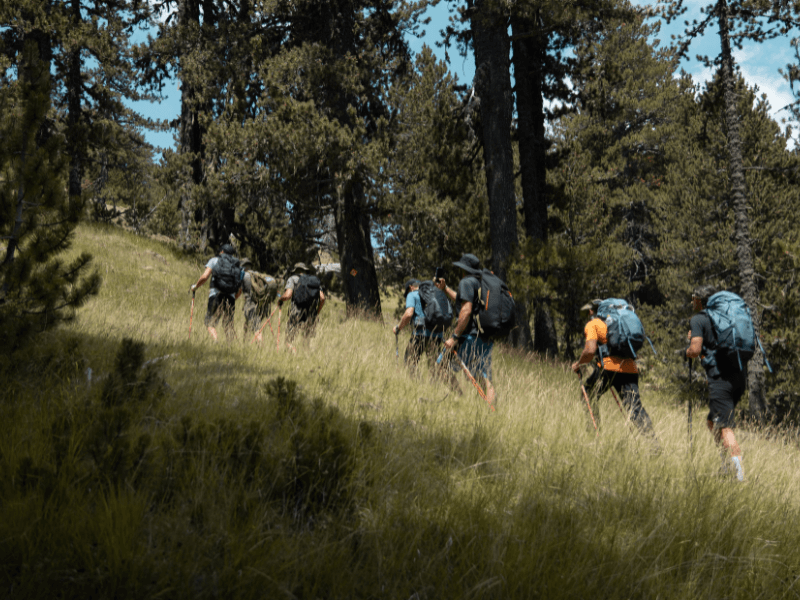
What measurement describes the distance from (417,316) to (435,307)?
52cm

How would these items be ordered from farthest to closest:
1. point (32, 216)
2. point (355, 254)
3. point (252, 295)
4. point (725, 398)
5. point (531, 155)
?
point (355, 254)
point (531, 155)
point (252, 295)
point (725, 398)
point (32, 216)

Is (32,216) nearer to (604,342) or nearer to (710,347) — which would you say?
(604,342)

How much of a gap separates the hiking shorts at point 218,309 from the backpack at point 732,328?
657cm

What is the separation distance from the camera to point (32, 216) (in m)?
3.68

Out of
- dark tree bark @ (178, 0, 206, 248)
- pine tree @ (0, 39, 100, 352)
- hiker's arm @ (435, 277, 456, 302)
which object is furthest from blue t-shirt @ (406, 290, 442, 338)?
dark tree bark @ (178, 0, 206, 248)

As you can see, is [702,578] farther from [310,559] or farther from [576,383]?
[576,383]

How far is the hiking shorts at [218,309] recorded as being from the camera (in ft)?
25.8

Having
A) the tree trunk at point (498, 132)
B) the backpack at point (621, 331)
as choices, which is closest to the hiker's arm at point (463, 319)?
the backpack at point (621, 331)

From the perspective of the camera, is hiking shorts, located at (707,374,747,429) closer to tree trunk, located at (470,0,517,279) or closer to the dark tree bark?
tree trunk, located at (470,0,517,279)

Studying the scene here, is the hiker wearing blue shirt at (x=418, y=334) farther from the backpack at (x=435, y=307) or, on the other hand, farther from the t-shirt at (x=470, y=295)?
the t-shirt at (x=470, y=295)

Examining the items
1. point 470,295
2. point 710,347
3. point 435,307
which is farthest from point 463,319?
point 710,347

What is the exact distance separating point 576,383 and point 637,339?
3233 millimetres

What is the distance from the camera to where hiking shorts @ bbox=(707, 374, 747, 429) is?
4.97m

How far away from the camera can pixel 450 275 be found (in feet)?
43.0
